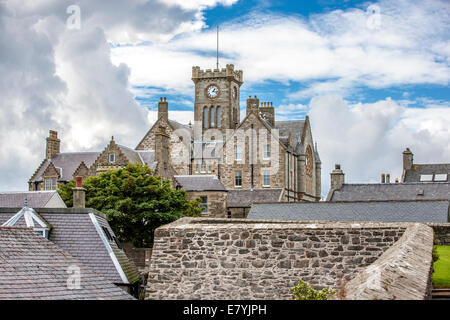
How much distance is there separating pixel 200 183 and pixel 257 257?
164ft

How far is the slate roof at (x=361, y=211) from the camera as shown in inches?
1426

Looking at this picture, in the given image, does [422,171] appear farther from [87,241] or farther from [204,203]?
[87,241]

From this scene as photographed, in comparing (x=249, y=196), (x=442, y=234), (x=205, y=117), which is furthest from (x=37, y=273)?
(x=205, y=117)

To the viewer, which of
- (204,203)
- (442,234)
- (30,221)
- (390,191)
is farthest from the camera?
(204,203)

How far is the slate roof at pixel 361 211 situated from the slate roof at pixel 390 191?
1486 centimetres

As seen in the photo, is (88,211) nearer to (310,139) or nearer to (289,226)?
(289,226)

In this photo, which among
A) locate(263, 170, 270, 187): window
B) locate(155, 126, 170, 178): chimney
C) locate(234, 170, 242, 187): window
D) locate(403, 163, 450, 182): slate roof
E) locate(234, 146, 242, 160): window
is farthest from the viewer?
locate(234, 146, 242, 160): window

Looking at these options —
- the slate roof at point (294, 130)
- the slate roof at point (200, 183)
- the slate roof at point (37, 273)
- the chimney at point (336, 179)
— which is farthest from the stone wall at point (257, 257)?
the slate roof at point (294, 130)

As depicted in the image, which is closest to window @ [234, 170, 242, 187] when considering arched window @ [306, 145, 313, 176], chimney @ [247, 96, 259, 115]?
chimney @ [247, 96, 259, 115]

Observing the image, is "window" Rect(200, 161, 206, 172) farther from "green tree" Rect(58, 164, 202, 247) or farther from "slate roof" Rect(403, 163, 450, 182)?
"green tree" Rect(58, 164, 202, 247)

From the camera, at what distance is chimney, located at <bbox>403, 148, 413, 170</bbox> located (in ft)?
260

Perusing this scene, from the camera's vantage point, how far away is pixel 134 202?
46000 millimetres

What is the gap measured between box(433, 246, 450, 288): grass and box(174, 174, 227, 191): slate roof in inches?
1858
